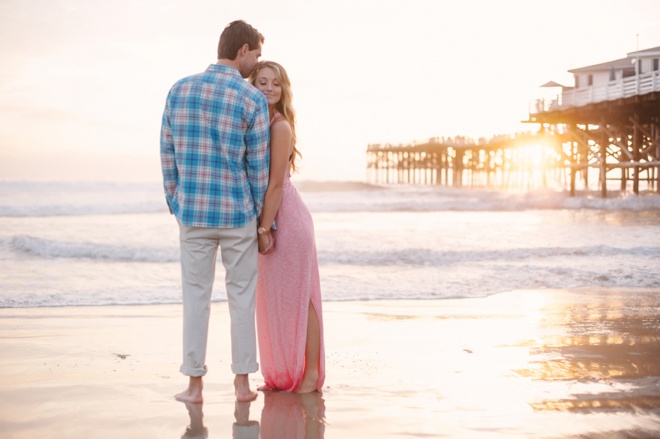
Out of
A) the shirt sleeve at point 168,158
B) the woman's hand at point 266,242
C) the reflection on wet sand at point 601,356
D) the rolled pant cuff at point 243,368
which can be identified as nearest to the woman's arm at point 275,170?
the woman's hand at point 266,242

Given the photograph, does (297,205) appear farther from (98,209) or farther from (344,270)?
(98,209)

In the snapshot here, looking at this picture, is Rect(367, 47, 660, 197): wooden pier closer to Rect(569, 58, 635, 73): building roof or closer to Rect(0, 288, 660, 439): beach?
Rect(569, 58, 635, 73): building roof

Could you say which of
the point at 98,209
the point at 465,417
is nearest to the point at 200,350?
the point at 465,417

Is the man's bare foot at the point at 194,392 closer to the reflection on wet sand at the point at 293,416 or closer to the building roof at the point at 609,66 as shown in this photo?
the reflection on wet sand at the point at 293,416

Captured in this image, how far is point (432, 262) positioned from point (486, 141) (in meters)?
54.9

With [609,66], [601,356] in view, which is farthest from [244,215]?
[609,66]

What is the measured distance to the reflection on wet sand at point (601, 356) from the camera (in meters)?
3.32

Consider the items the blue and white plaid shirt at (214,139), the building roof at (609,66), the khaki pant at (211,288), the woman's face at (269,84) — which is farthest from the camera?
the building roof at (609,66)

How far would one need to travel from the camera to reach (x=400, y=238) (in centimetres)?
1541

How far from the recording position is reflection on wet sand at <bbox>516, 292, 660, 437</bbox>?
3315 millimetres

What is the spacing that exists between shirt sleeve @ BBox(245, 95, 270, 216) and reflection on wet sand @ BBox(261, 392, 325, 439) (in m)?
0.87

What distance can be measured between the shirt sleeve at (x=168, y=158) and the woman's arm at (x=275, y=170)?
42cm

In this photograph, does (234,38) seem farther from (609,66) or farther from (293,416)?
(609,66)

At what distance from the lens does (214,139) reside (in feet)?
10.4
